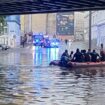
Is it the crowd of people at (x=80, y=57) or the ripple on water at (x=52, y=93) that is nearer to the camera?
the ripple on water at (x=52, y=93)

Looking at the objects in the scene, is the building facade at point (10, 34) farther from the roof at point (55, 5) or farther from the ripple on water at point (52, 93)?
the ripple on water at point (52, 93)

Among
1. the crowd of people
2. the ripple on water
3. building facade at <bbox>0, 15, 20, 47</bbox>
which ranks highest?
building facade at <bbox>0, 15, 20, 47</bbox>

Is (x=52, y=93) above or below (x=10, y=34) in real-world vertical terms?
below

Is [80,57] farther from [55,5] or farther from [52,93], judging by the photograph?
[52,93]

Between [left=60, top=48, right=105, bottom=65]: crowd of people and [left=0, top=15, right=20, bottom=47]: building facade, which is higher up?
[left=0, top=15, right=20, bottom=47]: building facade

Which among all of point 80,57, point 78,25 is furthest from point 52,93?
point 78,25

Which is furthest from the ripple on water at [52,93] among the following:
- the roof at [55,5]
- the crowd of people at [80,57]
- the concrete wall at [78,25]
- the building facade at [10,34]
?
the concrete wall at [78,25]

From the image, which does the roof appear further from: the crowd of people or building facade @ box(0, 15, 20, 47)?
building facade @ box(0, 15, 20, 47)

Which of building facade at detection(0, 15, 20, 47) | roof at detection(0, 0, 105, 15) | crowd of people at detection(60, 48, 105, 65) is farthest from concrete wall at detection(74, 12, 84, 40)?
roof at detection(0, 0, 105, 15)

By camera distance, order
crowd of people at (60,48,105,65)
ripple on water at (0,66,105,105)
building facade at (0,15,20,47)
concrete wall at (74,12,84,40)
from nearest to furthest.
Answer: ripple on water at (0,66,105,105)
crowd of people at (60,48,105,65)
building facade at (0,15,20,47)
concrete wall at (74,12,84,40)

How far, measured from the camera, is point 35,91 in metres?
18.2

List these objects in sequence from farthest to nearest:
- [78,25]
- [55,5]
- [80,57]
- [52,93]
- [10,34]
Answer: [78,25], [10,34], [80,57], [55,5], [52,93]

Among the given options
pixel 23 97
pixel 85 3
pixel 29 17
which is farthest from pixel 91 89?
pixel 29 17

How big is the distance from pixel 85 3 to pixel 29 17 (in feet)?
548
